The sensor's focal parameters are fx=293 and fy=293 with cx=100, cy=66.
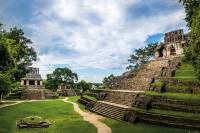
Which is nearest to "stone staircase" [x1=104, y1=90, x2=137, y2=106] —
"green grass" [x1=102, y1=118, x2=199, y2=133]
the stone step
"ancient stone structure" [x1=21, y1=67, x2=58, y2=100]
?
the stone step

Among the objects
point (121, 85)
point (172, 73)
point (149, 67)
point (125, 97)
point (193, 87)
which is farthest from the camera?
point (149, 67)

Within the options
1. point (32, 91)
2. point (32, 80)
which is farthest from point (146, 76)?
point (32, 80)

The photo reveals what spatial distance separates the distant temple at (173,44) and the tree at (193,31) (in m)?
24.3

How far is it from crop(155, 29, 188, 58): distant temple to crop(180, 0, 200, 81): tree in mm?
24327

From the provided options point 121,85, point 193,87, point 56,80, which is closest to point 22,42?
point 121,85

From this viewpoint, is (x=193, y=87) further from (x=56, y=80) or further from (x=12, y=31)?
(x=56, y=80)

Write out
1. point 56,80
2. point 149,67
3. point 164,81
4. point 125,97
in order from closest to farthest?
1. point 164,81
2. point 125,97
3. point 149,67
4. point 56,80

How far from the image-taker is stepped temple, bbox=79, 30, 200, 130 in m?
22.7

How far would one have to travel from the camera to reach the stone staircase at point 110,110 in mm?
27286

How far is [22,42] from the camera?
49156mm

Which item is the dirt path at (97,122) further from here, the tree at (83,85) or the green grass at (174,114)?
the tree at (83,85)

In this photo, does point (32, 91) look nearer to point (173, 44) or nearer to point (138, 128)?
point (173, 44)

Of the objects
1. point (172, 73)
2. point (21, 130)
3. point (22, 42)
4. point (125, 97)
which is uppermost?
point (22, 42)

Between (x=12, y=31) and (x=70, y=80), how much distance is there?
140ft
